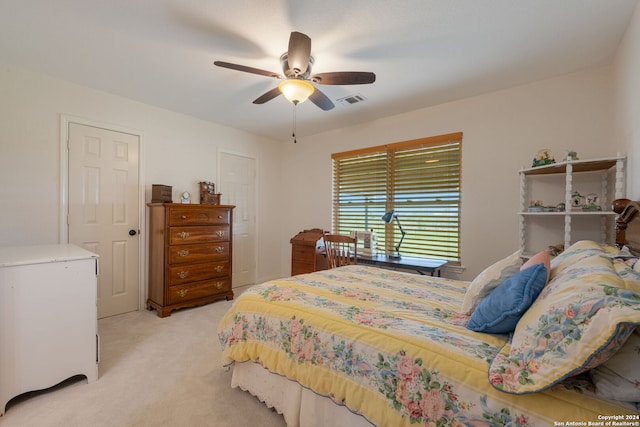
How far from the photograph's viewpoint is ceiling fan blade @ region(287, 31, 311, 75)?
5.41 feet

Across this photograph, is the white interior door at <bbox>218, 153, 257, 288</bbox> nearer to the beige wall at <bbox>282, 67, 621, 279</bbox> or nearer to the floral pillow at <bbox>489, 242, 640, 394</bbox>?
the beige wall at <bbox>282, 67, 621, 279</bbox>

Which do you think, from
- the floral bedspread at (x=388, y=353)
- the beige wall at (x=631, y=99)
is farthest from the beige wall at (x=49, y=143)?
the beige wall at (x=631, y=99)

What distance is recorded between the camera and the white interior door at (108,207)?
9.37 ft

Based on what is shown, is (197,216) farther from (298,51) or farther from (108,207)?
(298,51)

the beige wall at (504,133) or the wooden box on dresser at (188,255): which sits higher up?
the beige wall at (504,133)

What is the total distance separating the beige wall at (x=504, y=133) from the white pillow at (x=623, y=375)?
2.19 meters

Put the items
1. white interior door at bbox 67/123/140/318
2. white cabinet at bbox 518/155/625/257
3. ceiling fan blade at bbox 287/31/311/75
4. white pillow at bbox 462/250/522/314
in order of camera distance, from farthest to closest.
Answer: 1. white interior door at bbox 67/123/140/318
2. white cabinet at bbox 518/155/625/257
3. ceiling fan blade at bbox 287/31/311/75
4. white pillow at bbox 462/250/522/314

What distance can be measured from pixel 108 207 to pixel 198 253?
1.08m

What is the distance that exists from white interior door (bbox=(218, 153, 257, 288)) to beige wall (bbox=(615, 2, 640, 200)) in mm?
4130

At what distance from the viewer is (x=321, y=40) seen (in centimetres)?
201

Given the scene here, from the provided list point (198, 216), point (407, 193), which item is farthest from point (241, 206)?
point (407, 193)

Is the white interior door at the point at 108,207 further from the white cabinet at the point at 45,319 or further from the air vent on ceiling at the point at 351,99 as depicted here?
the air vent on ceiling at the point at 351,99

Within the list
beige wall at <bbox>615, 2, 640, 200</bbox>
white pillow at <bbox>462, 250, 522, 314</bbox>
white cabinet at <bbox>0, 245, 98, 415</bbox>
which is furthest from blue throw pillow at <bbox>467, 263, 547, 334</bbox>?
white cabinet at <bbox>0, 245, 98, 415</bbox>

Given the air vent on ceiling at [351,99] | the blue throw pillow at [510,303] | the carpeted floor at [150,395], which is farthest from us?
the air vent on ceiling at [351,99]
